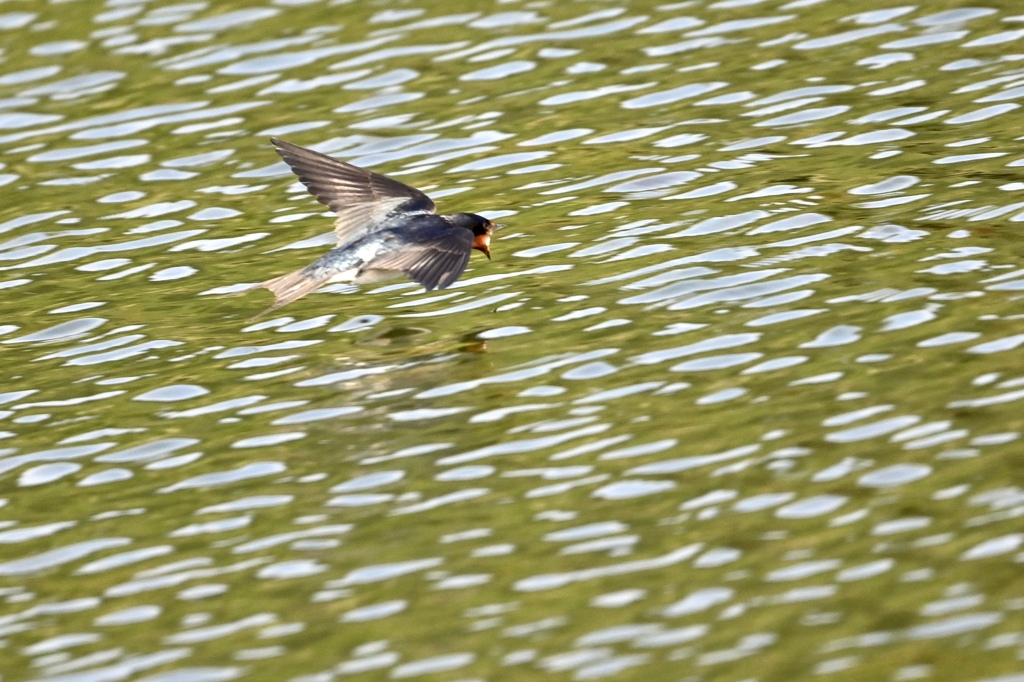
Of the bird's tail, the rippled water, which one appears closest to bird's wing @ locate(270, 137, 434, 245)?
the rippled water

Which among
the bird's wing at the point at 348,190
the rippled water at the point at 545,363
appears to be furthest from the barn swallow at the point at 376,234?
the rippled water at the point at 545,363

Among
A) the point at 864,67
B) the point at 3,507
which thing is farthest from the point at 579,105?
the point at 3,507

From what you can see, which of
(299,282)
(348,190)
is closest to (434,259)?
(299,282)

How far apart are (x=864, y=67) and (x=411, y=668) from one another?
833 cm

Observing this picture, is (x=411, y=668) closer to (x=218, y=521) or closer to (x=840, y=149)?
(x=218, y=521)

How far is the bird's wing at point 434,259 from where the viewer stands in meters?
8.62

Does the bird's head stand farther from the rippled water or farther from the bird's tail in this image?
the bird's tail

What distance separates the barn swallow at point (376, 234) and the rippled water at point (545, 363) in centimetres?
32

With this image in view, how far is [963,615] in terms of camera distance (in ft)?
18.1

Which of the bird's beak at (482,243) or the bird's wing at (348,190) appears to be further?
the bird's wing at (348,190)

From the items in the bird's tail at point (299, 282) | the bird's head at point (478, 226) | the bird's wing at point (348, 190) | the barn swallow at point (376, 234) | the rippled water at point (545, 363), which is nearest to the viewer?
the rippled water at point (545, 363)

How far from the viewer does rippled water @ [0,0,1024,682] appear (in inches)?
231

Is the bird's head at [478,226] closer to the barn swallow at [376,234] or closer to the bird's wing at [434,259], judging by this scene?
the barn swallow at [376,234]

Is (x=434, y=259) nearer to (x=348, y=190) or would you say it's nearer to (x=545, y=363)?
(x=545, y=363)
